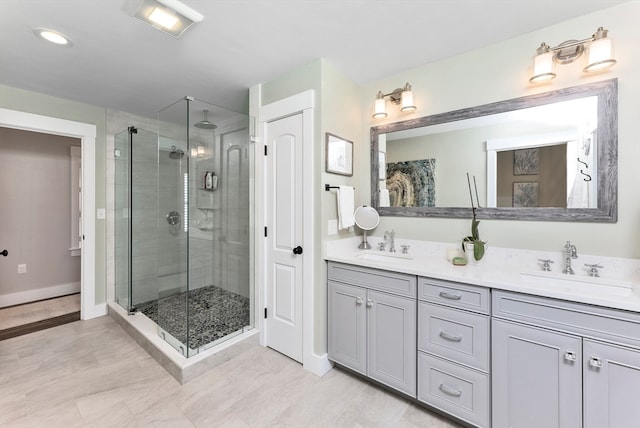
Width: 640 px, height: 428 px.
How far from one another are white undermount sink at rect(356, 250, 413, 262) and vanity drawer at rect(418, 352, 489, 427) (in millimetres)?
743

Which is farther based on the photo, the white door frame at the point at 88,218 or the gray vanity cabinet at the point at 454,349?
the white door frame at the point at 88,218

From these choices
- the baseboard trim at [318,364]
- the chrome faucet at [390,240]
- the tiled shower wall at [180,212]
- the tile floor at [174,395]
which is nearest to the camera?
the tile floor at [174,395]

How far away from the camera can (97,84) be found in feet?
8.45

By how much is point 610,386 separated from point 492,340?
451 mm

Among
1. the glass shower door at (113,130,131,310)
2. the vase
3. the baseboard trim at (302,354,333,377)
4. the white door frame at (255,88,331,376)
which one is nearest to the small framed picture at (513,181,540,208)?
the vase

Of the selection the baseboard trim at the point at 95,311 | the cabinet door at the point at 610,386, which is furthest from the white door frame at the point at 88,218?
the cabinet door at the point at 610,386

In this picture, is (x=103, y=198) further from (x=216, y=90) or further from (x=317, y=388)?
(x=317, y=388)

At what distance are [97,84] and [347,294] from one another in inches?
116

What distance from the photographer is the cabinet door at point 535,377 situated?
4.26ft

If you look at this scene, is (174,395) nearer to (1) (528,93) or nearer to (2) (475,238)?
(2) (475,238)

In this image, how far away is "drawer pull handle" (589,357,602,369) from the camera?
1242 mm

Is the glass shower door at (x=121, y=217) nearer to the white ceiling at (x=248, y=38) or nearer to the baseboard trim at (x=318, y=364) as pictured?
the white ceiling at (x=248, y=38)

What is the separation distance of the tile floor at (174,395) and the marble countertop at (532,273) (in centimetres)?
91

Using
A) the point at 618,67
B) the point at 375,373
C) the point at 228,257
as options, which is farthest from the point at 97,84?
the point at 618,67
